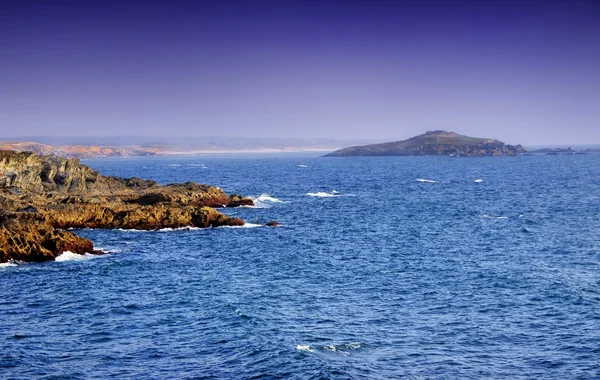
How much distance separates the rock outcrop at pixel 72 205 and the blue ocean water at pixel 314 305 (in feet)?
9.36

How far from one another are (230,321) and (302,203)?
210ft

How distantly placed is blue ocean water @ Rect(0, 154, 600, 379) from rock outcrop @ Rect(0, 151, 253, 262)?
2.85 metres

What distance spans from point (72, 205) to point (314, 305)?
4174 cm

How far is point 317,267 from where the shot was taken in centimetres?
5231

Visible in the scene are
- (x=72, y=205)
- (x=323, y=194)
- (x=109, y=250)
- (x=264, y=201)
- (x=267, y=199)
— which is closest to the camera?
(x=109, y=250)

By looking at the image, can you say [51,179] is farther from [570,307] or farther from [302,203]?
[570,307]

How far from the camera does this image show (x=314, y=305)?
133 feet

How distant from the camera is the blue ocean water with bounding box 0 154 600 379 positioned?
101 ft

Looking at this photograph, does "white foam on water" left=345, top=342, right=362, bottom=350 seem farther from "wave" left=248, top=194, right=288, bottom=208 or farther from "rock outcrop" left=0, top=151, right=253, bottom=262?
"wave" left=248, top=194, right=288, bottom=208

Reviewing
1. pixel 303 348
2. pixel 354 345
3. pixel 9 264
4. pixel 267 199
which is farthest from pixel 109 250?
pixel 267 199

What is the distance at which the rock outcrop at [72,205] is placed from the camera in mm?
53969

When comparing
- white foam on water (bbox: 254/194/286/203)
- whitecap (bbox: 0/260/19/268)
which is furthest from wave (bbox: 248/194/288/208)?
whitecap (bbox: 0/260/19/268)

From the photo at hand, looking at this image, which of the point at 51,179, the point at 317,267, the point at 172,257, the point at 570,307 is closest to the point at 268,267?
the point at 317,267

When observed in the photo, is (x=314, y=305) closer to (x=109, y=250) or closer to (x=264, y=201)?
(x=109, y=250)
